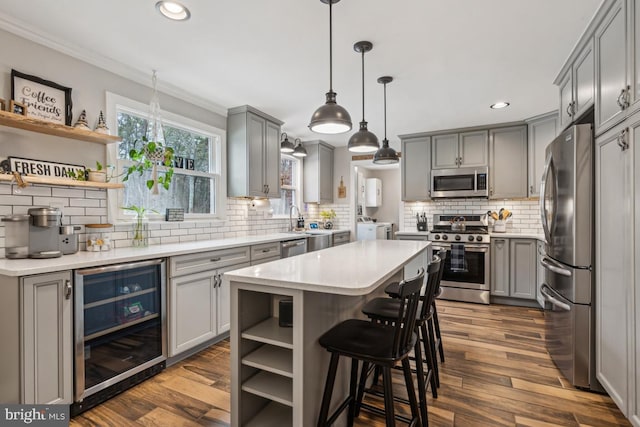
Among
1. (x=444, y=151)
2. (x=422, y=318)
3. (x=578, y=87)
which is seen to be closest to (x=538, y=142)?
(x=444, y=151)

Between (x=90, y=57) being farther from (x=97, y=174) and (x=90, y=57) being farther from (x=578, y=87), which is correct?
(x=578, y=87)

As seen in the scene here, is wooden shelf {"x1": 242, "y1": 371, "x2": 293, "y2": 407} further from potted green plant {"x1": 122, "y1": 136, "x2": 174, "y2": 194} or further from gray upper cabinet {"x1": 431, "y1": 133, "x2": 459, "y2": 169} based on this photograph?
gray upper cabinet {"x1": 431, "y1": 133, "x2": 459, "y2": 169}

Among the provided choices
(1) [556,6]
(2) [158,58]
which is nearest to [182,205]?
(2) [158,58]

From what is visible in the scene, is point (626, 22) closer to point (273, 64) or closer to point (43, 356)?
point (273, 64)

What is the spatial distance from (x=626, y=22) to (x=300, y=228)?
13.8 feet

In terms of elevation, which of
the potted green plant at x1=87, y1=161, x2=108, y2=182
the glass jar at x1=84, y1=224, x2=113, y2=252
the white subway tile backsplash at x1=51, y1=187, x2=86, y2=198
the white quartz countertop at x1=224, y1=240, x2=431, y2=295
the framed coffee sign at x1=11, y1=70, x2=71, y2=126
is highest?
the framed coffee sign at x1=11, y1=70, x2=71, y2=126

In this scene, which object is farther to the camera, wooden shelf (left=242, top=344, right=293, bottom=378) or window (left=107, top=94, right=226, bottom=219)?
window (left=107, top=94, right=226, bottom=219)

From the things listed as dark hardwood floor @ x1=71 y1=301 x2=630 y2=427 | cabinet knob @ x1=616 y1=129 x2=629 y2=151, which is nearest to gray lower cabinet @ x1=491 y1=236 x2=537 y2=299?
dark hardwood floor @ x1=71 y1=301 x2=630 y2=427

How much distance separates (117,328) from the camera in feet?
7.22

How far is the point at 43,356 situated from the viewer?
1.79m

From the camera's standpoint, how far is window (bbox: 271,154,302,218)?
5.22 metres

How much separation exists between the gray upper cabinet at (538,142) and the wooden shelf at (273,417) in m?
4.21

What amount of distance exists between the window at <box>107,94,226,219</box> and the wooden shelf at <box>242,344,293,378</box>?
1878mm

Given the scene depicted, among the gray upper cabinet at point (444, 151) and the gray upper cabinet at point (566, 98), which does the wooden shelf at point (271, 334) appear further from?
the gray upper cabinet at point (444, 151)
